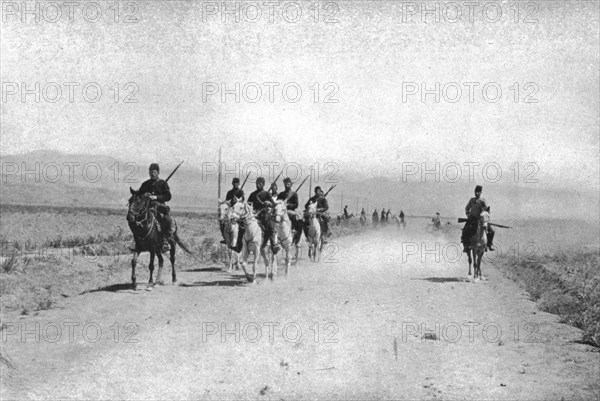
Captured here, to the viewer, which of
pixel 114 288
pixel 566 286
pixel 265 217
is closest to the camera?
pixel 114 288

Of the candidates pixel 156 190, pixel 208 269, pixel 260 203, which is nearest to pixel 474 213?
pixel 260 203

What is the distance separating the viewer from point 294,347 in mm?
9578

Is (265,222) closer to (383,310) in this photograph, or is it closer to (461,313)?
(383,310)

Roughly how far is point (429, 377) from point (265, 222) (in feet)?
31.8

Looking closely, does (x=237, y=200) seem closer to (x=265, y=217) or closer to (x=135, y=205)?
(x=265, y=217)

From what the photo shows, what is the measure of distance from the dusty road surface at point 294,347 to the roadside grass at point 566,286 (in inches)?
18.9

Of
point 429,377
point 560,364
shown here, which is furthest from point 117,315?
point 560,364

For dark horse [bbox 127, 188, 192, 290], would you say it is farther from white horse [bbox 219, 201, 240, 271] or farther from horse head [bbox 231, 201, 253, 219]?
white horse [bbox 219, 201, 240, 271]

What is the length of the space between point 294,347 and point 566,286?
11.6 metres

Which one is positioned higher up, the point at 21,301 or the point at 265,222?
the point at 265,222

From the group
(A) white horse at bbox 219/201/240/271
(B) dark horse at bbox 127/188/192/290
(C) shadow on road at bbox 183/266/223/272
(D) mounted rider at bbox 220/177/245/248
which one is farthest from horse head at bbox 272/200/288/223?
(C) shadow on road at bbox 183/266/223/272

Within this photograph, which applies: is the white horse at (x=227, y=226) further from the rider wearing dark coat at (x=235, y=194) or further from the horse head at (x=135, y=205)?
the horse head at (x=135, y=205)

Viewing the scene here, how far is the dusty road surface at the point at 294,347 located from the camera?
7.71 m

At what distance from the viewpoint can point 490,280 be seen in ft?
62.8
